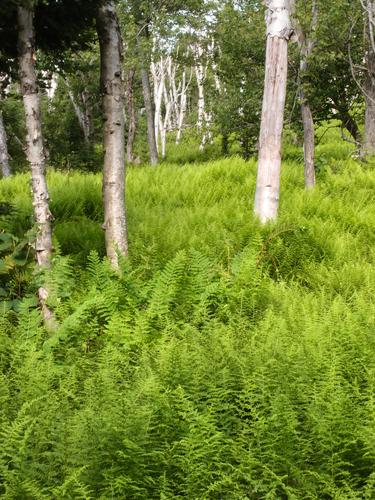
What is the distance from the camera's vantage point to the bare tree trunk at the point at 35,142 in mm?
4906

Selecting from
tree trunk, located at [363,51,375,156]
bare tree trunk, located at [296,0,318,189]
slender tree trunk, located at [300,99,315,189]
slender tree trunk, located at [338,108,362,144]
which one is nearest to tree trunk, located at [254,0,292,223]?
bare tree trunk, located at [296,0,318,189]

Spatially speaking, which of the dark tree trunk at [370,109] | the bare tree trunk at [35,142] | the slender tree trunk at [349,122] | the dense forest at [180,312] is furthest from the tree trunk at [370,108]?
the bare tree trunk at [35,142]

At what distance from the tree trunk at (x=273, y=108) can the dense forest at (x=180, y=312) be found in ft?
0.07

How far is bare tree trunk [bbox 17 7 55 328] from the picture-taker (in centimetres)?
491

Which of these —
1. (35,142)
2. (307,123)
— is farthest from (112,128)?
(307,123)

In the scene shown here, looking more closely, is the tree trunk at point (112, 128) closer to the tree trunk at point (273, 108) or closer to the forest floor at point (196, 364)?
the forest floor at point (196, 364)

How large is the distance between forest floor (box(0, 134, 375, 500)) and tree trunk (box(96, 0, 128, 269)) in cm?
40

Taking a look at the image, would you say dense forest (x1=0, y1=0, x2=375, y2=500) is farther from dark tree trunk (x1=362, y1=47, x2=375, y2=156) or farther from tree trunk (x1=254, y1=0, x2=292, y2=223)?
dark tree trunk (x1=362, y1=47, x2=375, y2=156)

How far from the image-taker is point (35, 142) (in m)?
5.03

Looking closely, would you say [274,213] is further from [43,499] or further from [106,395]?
[43,499]

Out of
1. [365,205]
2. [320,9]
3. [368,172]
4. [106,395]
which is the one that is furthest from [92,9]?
[368,172]

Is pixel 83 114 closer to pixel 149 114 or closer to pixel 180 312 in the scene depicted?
pixel 149 114

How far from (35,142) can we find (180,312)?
2184 millimetres

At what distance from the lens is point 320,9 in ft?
32.8
